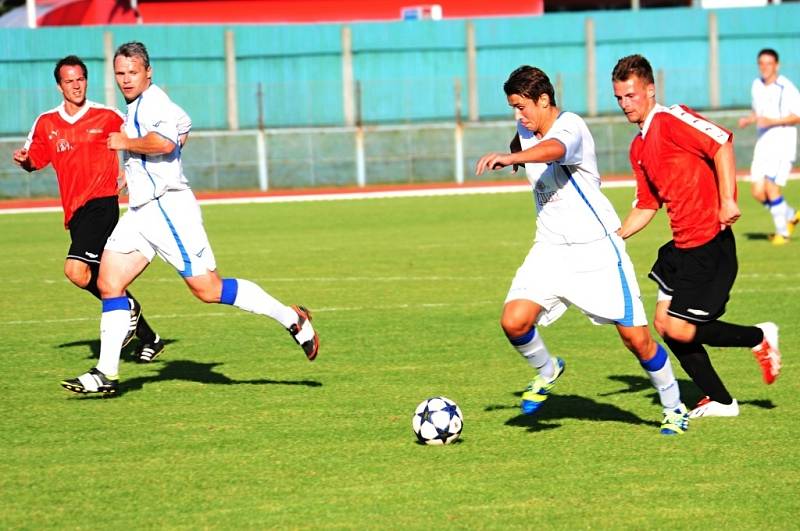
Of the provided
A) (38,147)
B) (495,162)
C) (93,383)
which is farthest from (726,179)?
(38,147)

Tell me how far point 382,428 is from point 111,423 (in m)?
1.65

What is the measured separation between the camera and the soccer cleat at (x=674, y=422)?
7480 millimetres

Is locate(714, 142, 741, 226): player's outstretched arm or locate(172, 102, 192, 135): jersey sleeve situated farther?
locate(172, 102, 192, 135): jersey sleeve

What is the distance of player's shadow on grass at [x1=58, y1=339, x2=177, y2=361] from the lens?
34.6 feet

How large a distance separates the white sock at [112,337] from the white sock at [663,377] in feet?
11.1

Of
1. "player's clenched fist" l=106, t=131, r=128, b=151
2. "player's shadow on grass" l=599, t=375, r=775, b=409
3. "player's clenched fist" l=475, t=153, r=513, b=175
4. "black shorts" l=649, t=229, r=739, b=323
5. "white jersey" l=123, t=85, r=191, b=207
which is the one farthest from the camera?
"white jersey" l=123, t=85, r=191, b=207

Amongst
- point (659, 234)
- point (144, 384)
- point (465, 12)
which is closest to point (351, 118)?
point (465, 12)

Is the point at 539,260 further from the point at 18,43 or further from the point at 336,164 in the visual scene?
the point at 18,43

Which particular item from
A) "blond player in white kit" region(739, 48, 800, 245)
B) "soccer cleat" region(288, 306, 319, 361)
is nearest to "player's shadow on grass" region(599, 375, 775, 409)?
"soccer cleat" region(288, 306, 319, 361)

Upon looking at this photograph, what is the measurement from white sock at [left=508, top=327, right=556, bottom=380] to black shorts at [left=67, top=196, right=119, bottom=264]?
13.2 ft

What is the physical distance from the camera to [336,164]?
32875 mm

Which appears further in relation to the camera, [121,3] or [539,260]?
[121,3]

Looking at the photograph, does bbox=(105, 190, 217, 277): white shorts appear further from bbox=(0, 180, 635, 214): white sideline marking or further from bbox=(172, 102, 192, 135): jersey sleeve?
bbox=(0, 180, 635, 214): white sideline marking

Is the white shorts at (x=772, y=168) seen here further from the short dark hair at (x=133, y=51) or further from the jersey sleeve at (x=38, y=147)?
the short dark hair at (x=133, y=51)
